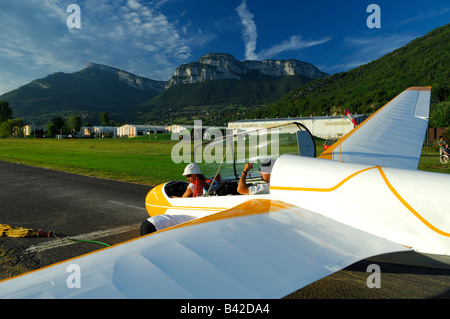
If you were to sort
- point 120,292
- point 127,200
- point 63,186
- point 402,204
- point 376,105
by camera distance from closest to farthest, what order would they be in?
point 120,292 → point 402,204 → point 127,200 → point 63,186 → point 376,105

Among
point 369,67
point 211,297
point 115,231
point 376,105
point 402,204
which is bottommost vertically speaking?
point 115,231

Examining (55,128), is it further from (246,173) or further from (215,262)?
(215,262)

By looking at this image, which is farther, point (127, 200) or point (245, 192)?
point (127, 200)

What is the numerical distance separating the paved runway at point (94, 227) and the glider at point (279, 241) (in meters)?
1.31

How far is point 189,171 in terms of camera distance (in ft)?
15.5

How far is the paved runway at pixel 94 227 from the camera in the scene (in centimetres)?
333

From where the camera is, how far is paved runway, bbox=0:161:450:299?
333 cm

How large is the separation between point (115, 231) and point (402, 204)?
513 centimetres

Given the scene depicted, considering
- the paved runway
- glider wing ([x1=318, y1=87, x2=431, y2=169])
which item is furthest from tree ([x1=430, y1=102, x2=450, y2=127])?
the paved runway

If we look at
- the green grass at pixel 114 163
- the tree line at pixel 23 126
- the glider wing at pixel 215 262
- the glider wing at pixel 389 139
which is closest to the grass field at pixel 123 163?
the green grass at pixel 114 163

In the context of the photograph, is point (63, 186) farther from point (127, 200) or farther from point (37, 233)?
point (37, 233)

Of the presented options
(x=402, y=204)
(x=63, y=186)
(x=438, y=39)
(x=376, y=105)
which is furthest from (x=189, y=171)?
(x=438, y=39)

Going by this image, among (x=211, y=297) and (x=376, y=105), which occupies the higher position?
(x=376, y=105)

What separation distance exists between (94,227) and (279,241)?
4971 mm
